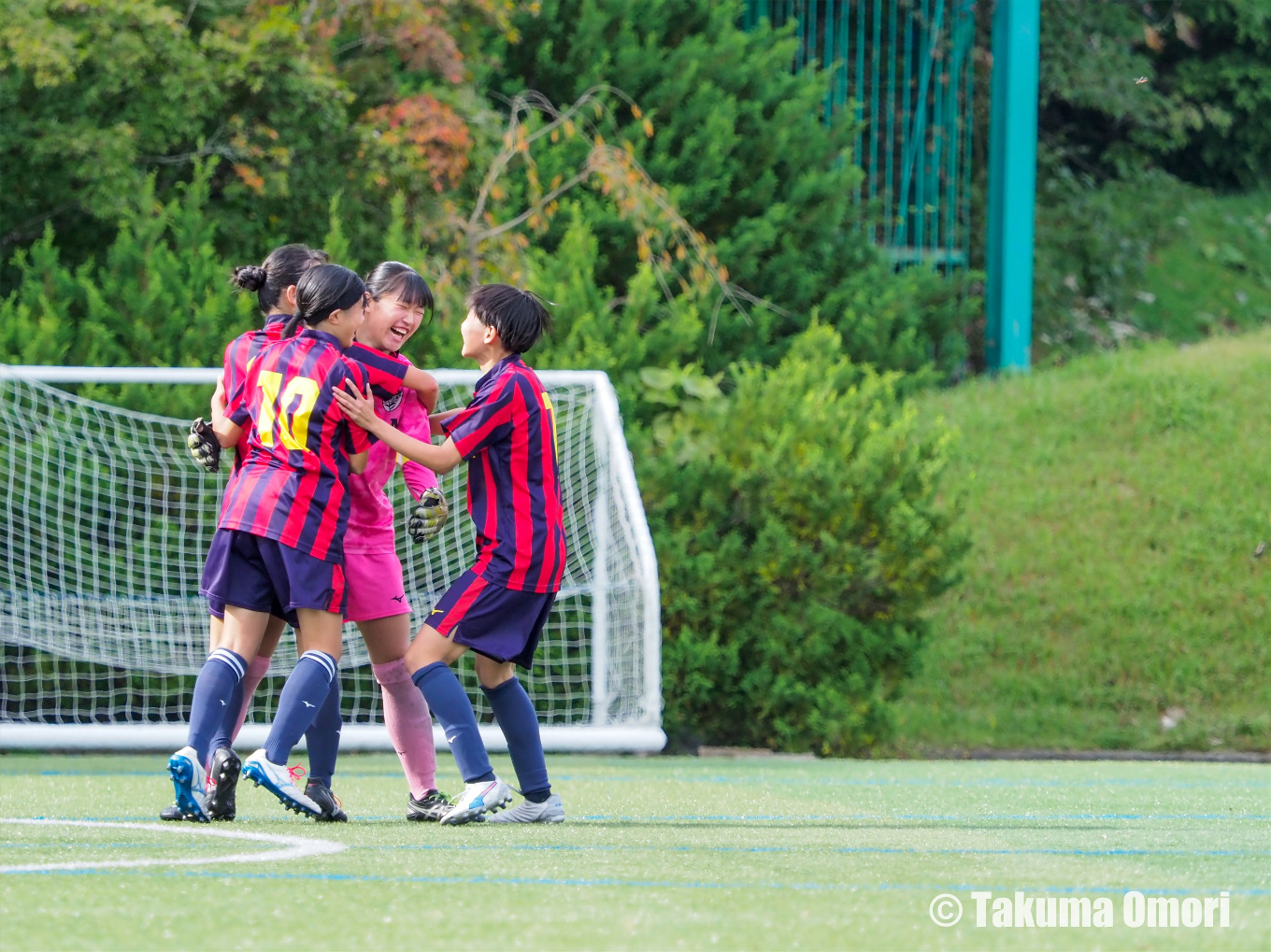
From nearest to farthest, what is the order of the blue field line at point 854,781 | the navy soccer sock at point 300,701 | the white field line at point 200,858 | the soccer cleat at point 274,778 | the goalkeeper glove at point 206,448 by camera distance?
the white field line at point 200,858
the soccer cleat at point 274,778
the navy soccer sock at point 300,701
the goalkeeper glove at point 206,448
the blue field line at point 854,781

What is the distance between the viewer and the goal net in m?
7.45

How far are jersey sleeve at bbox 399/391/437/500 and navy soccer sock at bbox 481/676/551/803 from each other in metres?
0.58

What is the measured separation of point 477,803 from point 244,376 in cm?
129

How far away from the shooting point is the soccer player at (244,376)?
436 centimetres

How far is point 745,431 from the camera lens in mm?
8445

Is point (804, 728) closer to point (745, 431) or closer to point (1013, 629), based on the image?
point (745, 431)

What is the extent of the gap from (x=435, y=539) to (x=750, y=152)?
23.2 feet

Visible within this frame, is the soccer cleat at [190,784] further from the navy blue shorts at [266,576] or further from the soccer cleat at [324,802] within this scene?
the navy blue shorts at [266,576]

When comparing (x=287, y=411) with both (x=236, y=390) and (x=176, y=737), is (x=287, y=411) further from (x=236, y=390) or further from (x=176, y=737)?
(x=176, y=737)

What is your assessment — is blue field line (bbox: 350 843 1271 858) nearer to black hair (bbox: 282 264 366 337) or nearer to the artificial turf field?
the artificial turf field

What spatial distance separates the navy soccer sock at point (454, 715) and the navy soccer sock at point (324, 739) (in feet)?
0.82

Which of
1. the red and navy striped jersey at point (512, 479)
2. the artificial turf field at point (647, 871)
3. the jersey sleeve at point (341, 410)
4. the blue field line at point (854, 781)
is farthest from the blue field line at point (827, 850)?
the blue field line at point (854, 781)

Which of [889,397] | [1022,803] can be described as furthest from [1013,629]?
[1022,803]

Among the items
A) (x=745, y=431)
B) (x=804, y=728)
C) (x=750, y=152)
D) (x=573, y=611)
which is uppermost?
(x=750, y=152)
